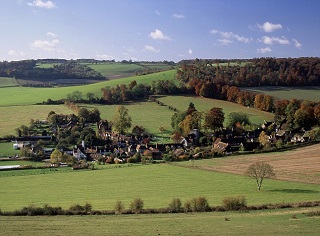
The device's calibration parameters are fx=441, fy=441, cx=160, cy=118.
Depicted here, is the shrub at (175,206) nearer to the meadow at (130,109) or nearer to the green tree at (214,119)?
the green tree at (214,119)

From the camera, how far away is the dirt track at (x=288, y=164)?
5100cm

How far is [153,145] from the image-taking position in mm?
76750

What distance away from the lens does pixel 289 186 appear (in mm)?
46312

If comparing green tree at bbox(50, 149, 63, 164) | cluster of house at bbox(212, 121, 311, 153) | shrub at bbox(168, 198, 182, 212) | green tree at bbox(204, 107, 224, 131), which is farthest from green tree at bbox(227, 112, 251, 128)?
shrub at bbox(168, 198, 182, 212)

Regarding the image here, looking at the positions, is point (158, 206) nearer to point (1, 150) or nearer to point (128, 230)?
point (128, 230)

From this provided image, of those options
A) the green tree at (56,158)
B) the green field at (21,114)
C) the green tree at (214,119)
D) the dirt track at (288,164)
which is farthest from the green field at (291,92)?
the green tree at (56,158)

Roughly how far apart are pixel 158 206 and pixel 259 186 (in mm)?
12782

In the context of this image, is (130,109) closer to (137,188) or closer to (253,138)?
(253,138)

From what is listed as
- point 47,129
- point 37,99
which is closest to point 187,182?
point 47,129

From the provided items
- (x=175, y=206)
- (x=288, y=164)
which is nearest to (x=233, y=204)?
(x=175, y=206)

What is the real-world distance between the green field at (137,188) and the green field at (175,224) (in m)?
4.94

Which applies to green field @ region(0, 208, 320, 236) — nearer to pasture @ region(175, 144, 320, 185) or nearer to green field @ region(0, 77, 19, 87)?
pasture @ region(175, 144, 320, 185)

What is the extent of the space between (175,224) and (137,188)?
1723cm

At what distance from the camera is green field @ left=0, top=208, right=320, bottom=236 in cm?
2828
